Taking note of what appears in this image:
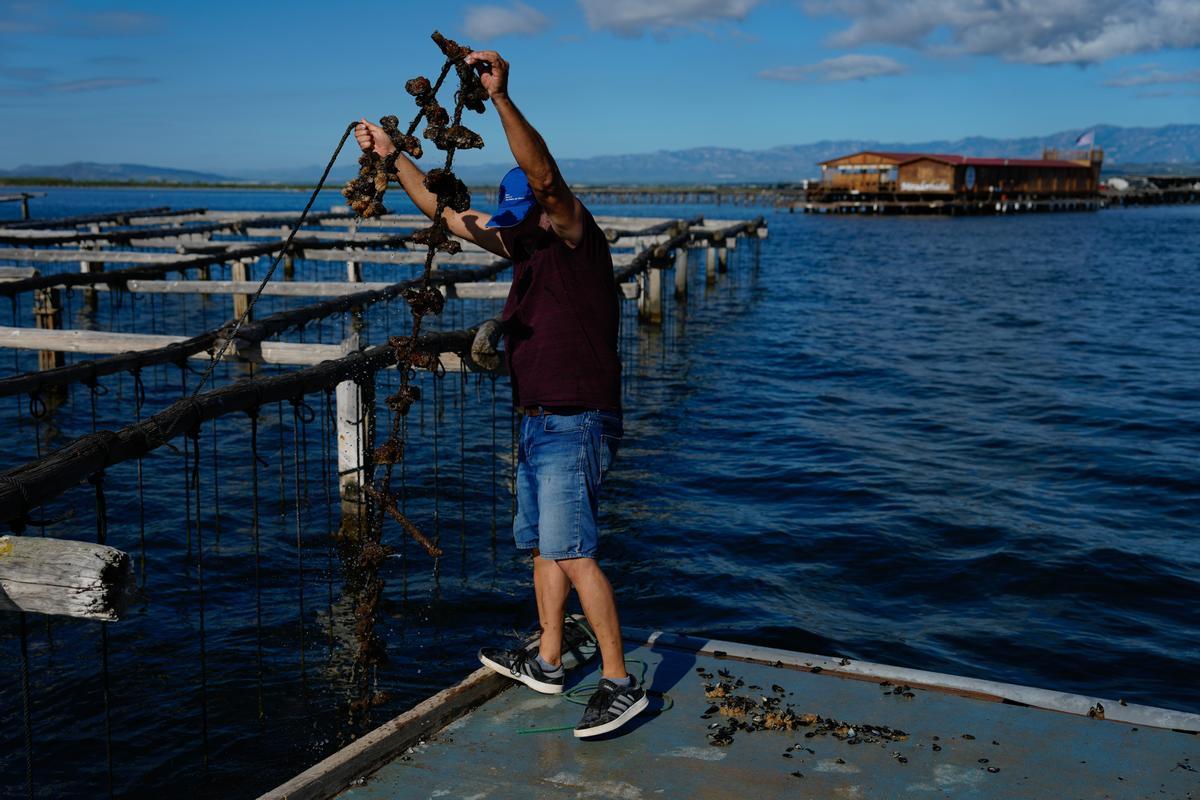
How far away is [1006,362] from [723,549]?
535 inches

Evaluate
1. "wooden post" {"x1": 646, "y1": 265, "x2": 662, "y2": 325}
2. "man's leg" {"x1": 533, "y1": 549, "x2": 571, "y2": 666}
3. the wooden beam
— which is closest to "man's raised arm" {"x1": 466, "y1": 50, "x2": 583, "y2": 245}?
"man's leg" {"x1": 533, "y1": 549, "x2": 571, "y2": 666}

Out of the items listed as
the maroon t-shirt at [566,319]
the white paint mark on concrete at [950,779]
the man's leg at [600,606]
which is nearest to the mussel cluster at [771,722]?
the white paint mark on concrete at [950,779]

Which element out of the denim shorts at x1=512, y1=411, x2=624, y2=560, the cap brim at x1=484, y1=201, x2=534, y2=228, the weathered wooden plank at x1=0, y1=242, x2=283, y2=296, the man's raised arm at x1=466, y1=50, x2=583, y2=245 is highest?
the man's raised arm at x1=466, y1=50, x2=583, y2=245

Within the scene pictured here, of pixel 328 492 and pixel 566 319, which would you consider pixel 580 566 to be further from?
pixel 328 492

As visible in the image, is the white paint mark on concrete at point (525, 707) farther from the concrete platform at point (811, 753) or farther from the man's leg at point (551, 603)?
the man's leg at point (551, 603)

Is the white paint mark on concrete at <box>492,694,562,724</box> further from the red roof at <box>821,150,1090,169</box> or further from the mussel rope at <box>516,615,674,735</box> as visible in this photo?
the red roof at <box>821,150,1090,169</box>

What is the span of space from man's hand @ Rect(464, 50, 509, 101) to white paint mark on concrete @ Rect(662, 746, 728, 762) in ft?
8.35

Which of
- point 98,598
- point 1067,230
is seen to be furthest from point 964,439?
point 1067,230

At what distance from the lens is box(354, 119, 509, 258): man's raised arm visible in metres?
4.36

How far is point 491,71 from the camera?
144 inches

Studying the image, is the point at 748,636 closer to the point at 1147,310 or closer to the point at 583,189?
the point at 1147,310

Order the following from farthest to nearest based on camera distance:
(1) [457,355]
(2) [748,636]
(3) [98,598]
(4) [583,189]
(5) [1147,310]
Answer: (4) [583,189] < (5) [1147,310] < (2) [748,636] < (1) [457,355] < (3) [98,598]

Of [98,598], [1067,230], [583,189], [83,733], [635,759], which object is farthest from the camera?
[583,189]

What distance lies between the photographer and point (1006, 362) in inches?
851
